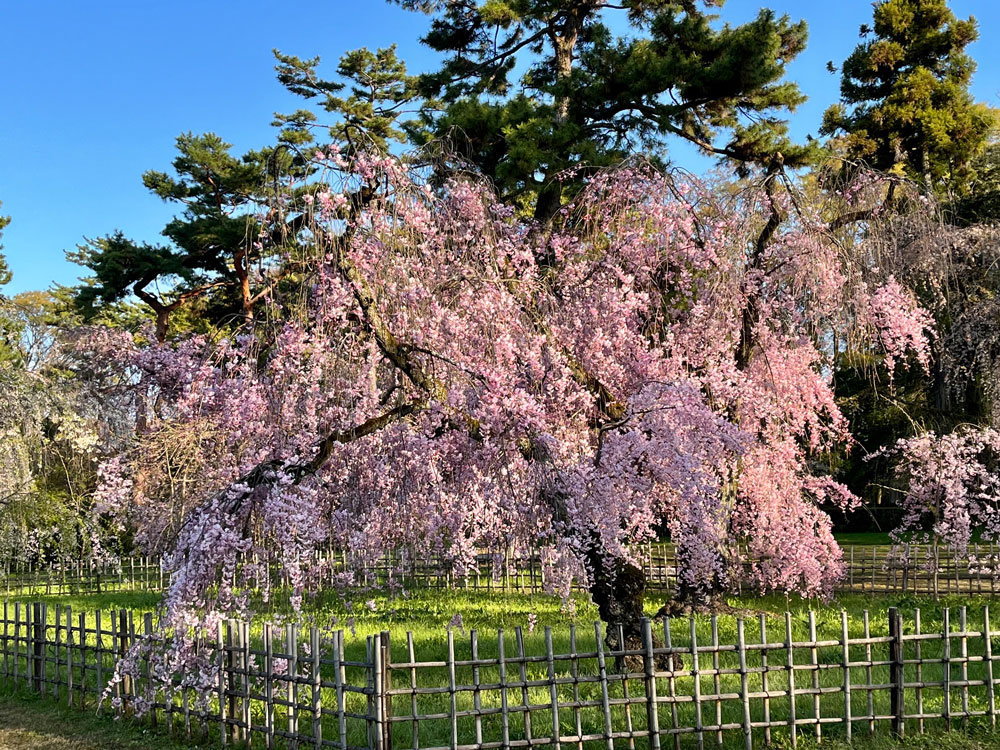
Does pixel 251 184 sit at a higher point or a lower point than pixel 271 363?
higher

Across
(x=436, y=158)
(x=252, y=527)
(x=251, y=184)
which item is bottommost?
(x=252, y=527)

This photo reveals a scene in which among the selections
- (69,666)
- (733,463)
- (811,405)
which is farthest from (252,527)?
(811,405)

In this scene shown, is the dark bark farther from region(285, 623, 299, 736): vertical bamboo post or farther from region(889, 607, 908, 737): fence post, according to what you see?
region(285, 623, 299, 736): vertical bamboo post

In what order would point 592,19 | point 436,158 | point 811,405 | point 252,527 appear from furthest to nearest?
point 592,19 → point 811,405 → point 436,158 → point 252,527

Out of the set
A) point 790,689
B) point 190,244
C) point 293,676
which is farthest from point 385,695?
point 190,244

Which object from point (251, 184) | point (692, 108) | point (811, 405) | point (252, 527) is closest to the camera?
point (252, 527)

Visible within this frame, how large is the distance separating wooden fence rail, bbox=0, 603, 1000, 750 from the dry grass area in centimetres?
19

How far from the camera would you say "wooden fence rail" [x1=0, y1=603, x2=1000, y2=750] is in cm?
583

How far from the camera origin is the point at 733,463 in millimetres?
9031

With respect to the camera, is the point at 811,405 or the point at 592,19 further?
the point at 592,19

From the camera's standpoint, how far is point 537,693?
7.96 metres

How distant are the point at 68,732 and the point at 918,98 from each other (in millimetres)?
24056

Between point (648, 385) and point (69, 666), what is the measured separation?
6.76 metres

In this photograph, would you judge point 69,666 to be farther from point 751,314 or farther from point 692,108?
point 692,108
